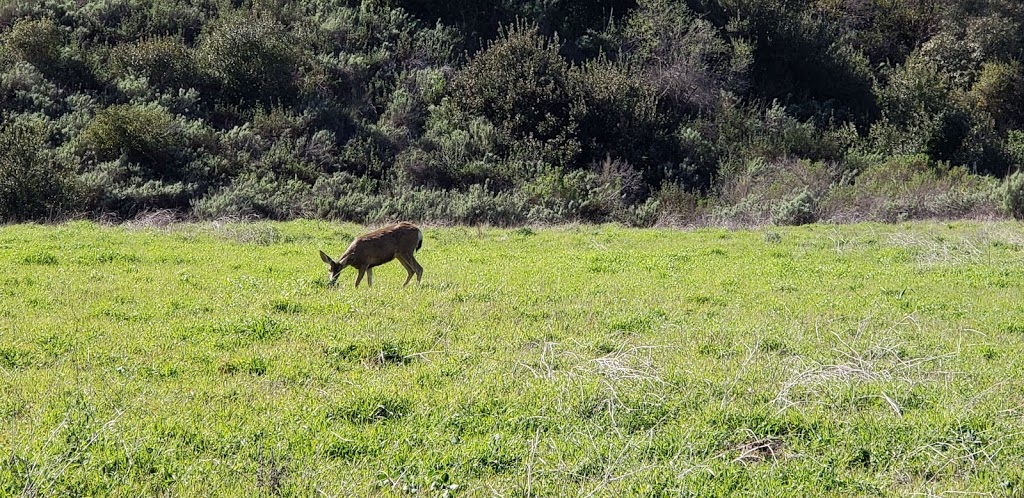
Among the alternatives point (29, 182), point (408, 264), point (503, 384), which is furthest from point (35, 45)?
point (503, 384)

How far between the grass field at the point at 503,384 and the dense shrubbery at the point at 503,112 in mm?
13304

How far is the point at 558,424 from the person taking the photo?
5633mm

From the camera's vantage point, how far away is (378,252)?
1154cm

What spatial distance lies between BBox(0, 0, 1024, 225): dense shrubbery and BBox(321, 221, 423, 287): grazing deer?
12332mm

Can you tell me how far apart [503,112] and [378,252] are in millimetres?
20004

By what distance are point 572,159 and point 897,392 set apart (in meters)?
23.6

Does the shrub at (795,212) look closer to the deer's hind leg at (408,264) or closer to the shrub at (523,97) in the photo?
the shrub at (523,97)

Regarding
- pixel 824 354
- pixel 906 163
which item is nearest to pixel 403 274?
pixel 824 354

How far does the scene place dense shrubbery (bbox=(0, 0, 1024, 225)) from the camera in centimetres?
2539

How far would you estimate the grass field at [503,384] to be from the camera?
485 cm

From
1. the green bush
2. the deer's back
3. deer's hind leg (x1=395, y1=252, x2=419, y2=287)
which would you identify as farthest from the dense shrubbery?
deer's hind leg (x1=395, y1=252, x2=419, y2=287)

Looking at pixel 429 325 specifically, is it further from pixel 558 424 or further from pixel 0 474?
pixel 0 474

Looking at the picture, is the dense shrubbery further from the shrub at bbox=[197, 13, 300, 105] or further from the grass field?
the grass field

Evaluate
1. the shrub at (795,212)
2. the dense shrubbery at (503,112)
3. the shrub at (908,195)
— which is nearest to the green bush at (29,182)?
the dense shrubbery at (503,112)
